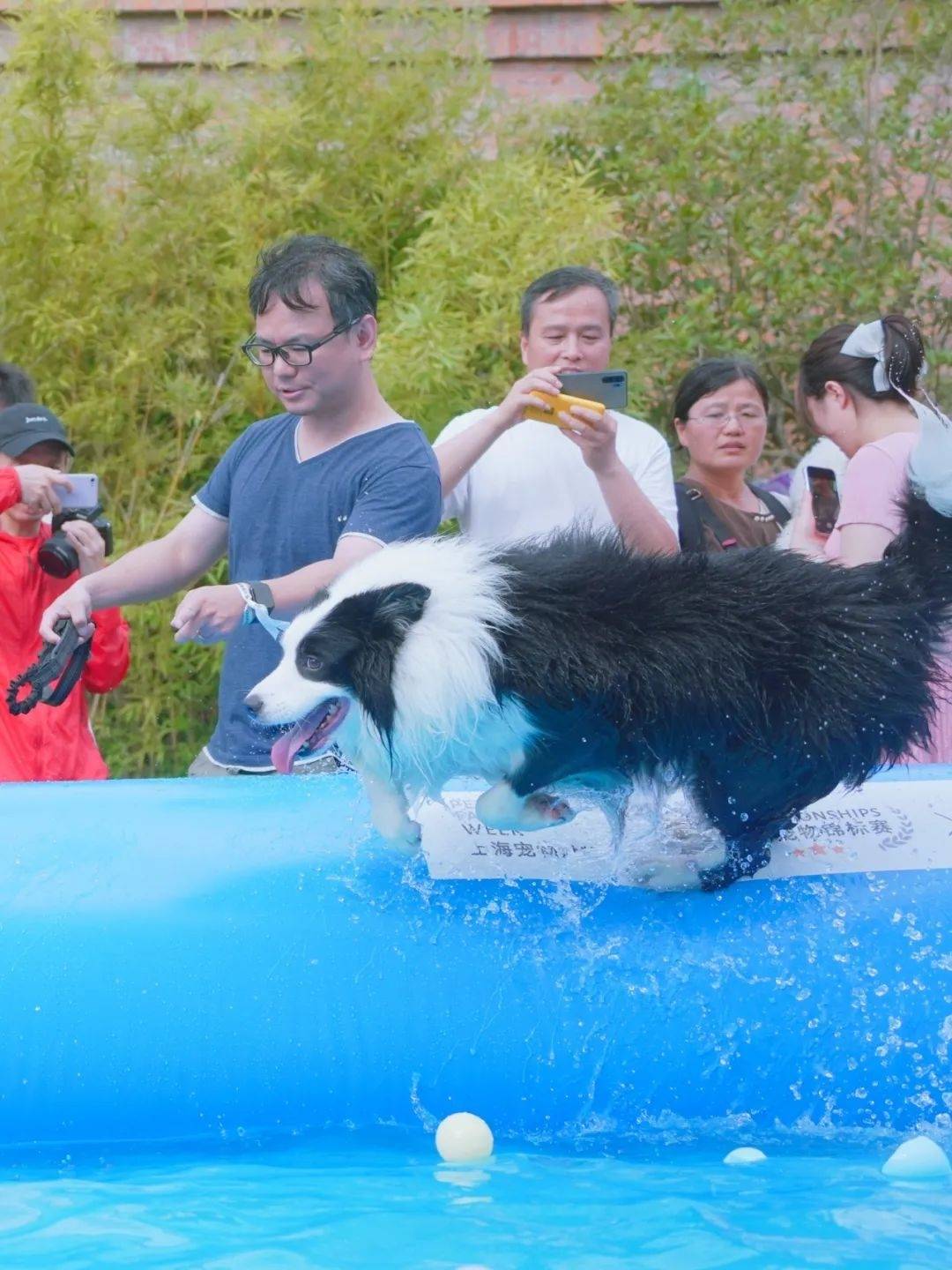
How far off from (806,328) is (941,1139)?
13.6 feet

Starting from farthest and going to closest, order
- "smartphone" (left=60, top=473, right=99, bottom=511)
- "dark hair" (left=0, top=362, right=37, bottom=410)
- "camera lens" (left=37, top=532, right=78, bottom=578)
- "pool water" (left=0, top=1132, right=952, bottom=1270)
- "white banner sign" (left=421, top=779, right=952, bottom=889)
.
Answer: "dark hair" (left=0, top=362, right=37, bottom=410) < "smartphone" (left=60, top=473, right=99, bottom=511) < "camera lens" (left=37, top=532, right=78, bottom=578) < "white banner sign" (left=421, top=779, right=952, bottom=889) < "pool water" (left=0, top=1132, right=952, bottom=1270)

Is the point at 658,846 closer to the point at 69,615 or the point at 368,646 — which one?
the point at 368,646

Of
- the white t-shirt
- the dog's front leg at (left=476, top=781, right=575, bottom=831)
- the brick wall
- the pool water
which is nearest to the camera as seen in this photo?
the pool water

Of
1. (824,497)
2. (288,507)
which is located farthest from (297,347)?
(824,497)

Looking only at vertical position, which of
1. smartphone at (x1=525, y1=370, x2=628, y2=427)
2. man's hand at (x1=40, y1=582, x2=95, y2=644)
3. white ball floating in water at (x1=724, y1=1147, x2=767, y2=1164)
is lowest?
white ball floating in water at (x1=724, y1=1147, x2=767, y2=1164)

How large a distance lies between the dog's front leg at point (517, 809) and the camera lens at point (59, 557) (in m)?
1.54

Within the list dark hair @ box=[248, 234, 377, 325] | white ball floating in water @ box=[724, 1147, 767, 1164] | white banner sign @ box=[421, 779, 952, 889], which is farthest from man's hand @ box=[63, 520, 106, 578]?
white ball floating in water @ box=[724, 1147, 767, 1164]

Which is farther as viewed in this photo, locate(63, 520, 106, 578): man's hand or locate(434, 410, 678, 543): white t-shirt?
locate(63, 520, 106, 578): man's hand

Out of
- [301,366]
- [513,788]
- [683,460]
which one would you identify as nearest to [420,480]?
[301,366]

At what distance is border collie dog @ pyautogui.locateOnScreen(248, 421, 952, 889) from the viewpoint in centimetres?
261

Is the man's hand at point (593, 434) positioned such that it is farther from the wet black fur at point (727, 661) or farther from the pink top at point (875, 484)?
the wet black fur at point (727, 661)

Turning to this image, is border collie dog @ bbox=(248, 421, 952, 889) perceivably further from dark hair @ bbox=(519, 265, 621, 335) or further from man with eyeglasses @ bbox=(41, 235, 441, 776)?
dark hair @ bbox=(519, 265, 621, 335)

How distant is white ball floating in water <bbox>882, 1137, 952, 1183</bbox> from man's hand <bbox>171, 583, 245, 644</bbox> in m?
1.41

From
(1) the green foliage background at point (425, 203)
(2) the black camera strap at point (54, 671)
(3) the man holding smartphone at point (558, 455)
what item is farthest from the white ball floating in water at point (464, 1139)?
(1) the green foliage background at point (425, 203)
